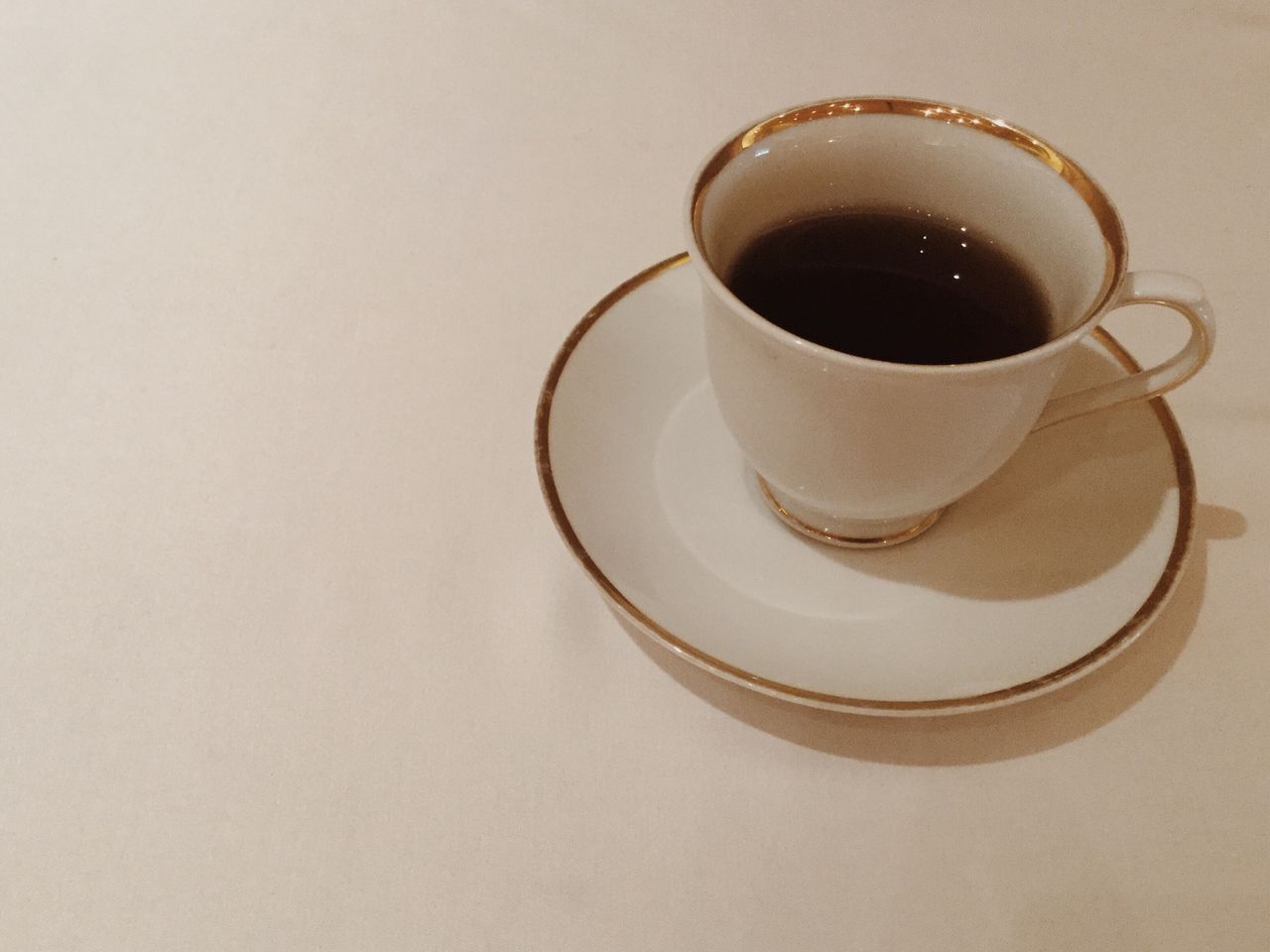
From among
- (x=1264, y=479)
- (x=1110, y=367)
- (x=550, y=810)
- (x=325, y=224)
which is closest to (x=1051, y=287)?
(x=1110, y=367)

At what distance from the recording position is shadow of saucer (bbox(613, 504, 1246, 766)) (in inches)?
18.6

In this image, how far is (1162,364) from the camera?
1.69 feet

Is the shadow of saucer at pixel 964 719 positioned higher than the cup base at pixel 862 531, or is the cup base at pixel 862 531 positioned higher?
the cup base at pixel 862 531

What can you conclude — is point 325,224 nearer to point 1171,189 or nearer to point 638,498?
point 638,498

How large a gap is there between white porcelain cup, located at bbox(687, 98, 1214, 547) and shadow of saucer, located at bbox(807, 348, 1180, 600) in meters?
0.02

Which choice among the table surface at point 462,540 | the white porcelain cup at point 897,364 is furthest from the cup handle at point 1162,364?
the table surface at point 462,540

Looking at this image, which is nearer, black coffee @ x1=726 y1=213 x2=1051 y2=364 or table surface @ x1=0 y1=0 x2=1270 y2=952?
table surface @ x1=0 y1=0 x2=1270 y2=952

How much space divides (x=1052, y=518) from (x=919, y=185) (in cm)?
23

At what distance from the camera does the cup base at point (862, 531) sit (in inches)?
21.7

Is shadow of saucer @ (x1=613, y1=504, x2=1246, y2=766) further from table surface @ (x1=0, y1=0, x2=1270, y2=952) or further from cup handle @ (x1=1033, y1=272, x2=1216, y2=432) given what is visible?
cup handle @ (x1=1033, y1=272, x2=1216, y2=432)

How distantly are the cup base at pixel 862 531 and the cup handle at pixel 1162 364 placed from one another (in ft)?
0.31

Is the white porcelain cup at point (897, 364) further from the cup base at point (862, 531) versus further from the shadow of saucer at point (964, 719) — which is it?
the shadow of saucer at point (964, 719)

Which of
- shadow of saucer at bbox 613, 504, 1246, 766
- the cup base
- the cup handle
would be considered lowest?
shadow of saucer at bbox 613, 504, 1246, 766

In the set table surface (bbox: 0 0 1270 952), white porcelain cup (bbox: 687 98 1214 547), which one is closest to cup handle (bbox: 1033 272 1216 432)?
white porcelain cup (bbox: 687 98 1214 547)
